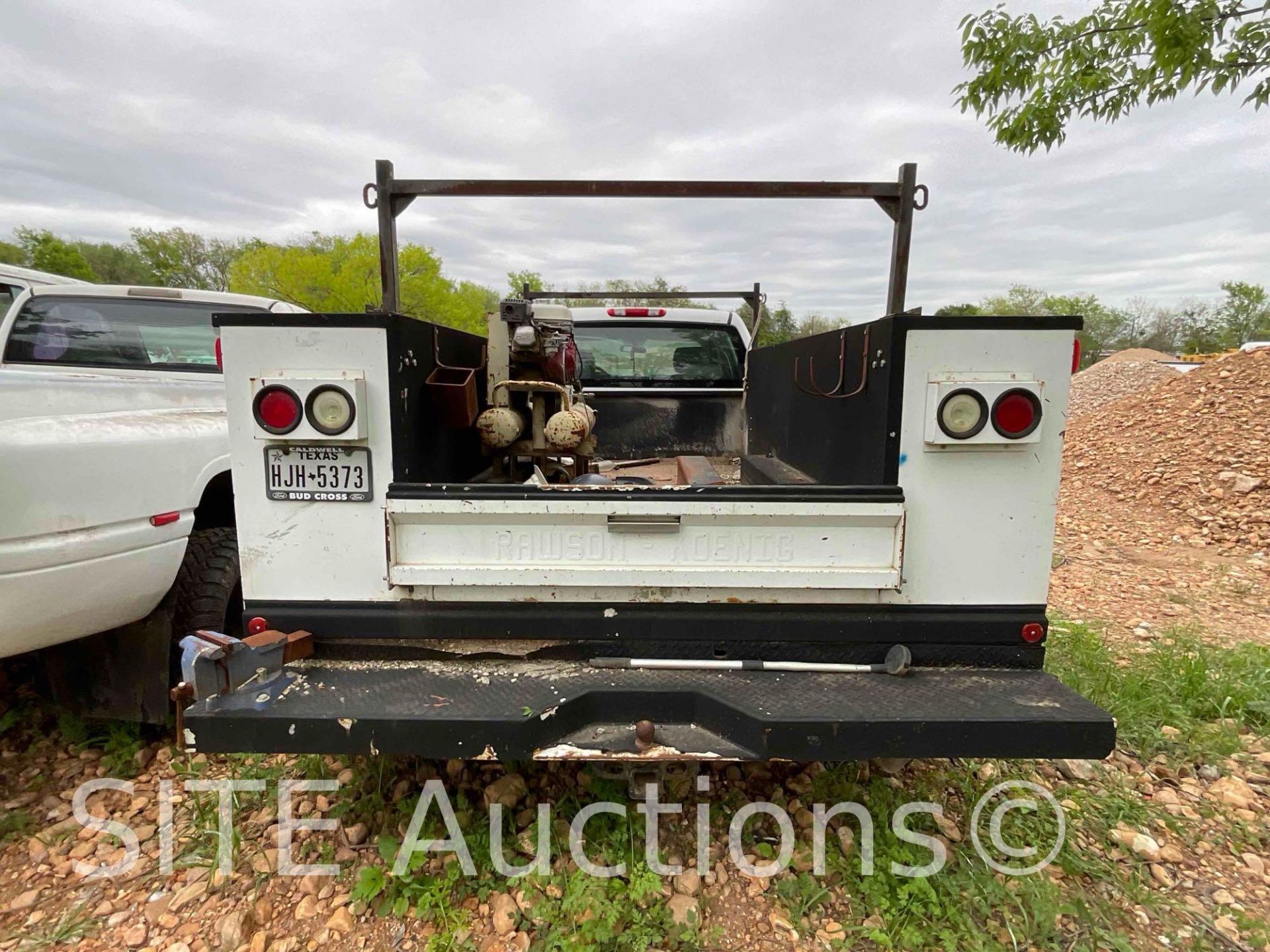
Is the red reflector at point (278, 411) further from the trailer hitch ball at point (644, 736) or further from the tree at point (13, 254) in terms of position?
the tree at point (13, 254)

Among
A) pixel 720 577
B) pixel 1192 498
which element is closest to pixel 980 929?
pixel 720 577

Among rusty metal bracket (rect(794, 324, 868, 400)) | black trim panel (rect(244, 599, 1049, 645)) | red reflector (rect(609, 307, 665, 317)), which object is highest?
red reflector (rect(609, 307, 665, 317))

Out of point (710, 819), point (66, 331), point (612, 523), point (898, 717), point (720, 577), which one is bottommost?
point (710, 819)

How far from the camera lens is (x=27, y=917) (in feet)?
6.67

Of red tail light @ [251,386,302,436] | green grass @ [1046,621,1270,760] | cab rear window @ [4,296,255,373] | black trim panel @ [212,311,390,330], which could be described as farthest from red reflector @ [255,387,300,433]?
green grass @ [1046,621,1270,760]

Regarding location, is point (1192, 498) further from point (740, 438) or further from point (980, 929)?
point (980, 929)

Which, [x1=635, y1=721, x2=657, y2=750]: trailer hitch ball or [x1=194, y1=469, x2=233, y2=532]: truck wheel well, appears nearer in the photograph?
[x1=635, y1=721, x2=657, y2=750]: trailer hitch ball

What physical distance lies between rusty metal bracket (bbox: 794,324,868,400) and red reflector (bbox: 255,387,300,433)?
1727 mm

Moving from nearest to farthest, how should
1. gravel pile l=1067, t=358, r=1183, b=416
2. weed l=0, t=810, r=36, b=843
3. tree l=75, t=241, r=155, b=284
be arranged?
weed l=0, t=810, r=36, b=843, gravel pile l=1067, t=358, r=1183, b=416, tree l=75, t=241, r=155, b=284

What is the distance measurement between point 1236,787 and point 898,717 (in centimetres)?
195

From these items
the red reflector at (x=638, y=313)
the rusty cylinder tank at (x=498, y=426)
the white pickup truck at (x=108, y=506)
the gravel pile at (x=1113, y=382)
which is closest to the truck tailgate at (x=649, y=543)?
the rusty cylinder tank at (x=498, y=426)

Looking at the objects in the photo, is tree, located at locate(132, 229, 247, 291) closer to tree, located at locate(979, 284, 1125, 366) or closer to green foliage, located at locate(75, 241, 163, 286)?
green foliage, located at locate(75, 241, 163, 286)

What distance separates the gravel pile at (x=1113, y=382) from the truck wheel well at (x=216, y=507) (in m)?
17.6

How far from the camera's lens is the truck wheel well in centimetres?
306
